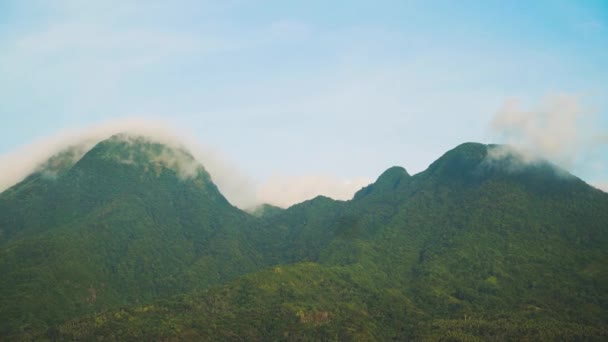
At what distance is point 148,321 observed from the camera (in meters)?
186

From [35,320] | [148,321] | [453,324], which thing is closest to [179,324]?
[148,321]

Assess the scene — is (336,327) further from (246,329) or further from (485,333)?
(485,333)

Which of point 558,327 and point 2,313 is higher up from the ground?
point 2,313

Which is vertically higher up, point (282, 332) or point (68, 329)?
point (68, 329)

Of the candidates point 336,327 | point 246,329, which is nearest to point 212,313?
point 246,329

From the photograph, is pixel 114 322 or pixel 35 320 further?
pixel 35 320

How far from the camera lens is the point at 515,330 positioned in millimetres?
184125

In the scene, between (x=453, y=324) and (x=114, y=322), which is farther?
(x=453, y=324)

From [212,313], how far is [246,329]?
16041 mm

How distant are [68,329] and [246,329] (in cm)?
6149

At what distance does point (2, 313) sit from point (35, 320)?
1175 centimetres

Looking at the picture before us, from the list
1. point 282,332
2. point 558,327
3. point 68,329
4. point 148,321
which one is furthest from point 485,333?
point 68,329

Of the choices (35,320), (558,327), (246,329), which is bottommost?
(558,327)

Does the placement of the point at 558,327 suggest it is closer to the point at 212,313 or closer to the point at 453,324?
the point at 453,324
